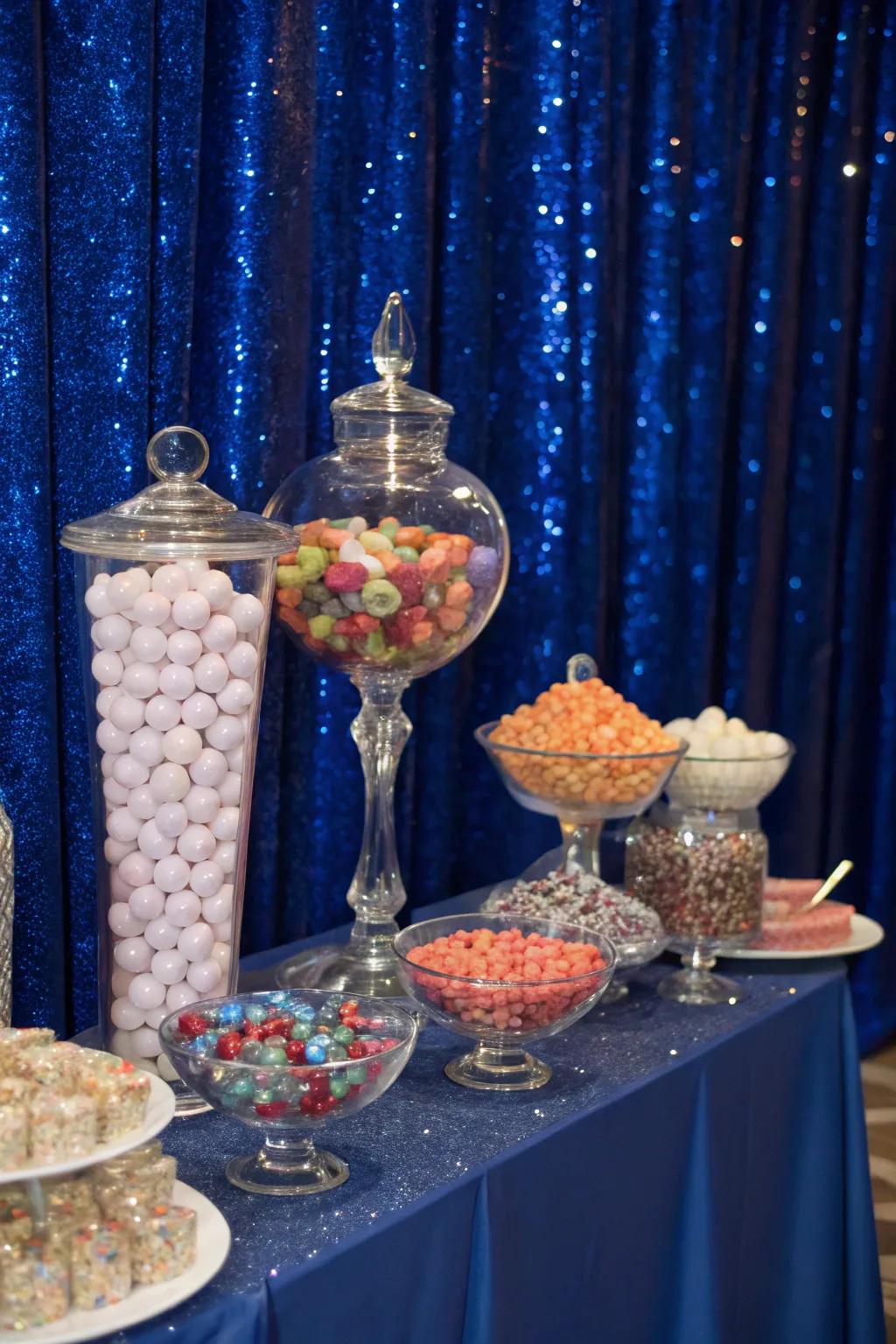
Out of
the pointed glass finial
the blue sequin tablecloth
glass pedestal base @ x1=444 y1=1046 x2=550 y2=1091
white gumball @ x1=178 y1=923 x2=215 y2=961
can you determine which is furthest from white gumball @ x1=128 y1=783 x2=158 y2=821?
the pointed glass finial

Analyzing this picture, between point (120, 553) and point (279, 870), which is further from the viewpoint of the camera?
point (279, 870)

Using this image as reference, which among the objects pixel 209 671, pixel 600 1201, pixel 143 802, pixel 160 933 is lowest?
pixel 600 1201

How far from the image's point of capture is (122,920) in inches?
49.1

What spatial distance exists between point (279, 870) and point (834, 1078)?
0.66 meters

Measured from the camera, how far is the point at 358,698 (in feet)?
6.17

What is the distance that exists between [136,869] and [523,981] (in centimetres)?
33

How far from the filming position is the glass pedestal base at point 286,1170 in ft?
3.63

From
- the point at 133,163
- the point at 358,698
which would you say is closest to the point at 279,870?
the point at 358,698

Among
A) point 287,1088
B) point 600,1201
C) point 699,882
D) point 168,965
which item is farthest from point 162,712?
point 699,882

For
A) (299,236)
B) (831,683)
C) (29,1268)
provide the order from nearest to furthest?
(29,1268) < (299,236) < (831,683)

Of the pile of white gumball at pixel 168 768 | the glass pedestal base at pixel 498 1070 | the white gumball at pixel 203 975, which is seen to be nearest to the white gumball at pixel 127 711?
the pile of white gumball at pixel 168 768

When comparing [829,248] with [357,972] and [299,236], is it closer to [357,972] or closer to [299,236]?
[299,236]

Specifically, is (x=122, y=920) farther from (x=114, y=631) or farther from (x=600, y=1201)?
(x=600, y=1201)

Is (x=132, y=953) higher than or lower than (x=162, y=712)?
lower
